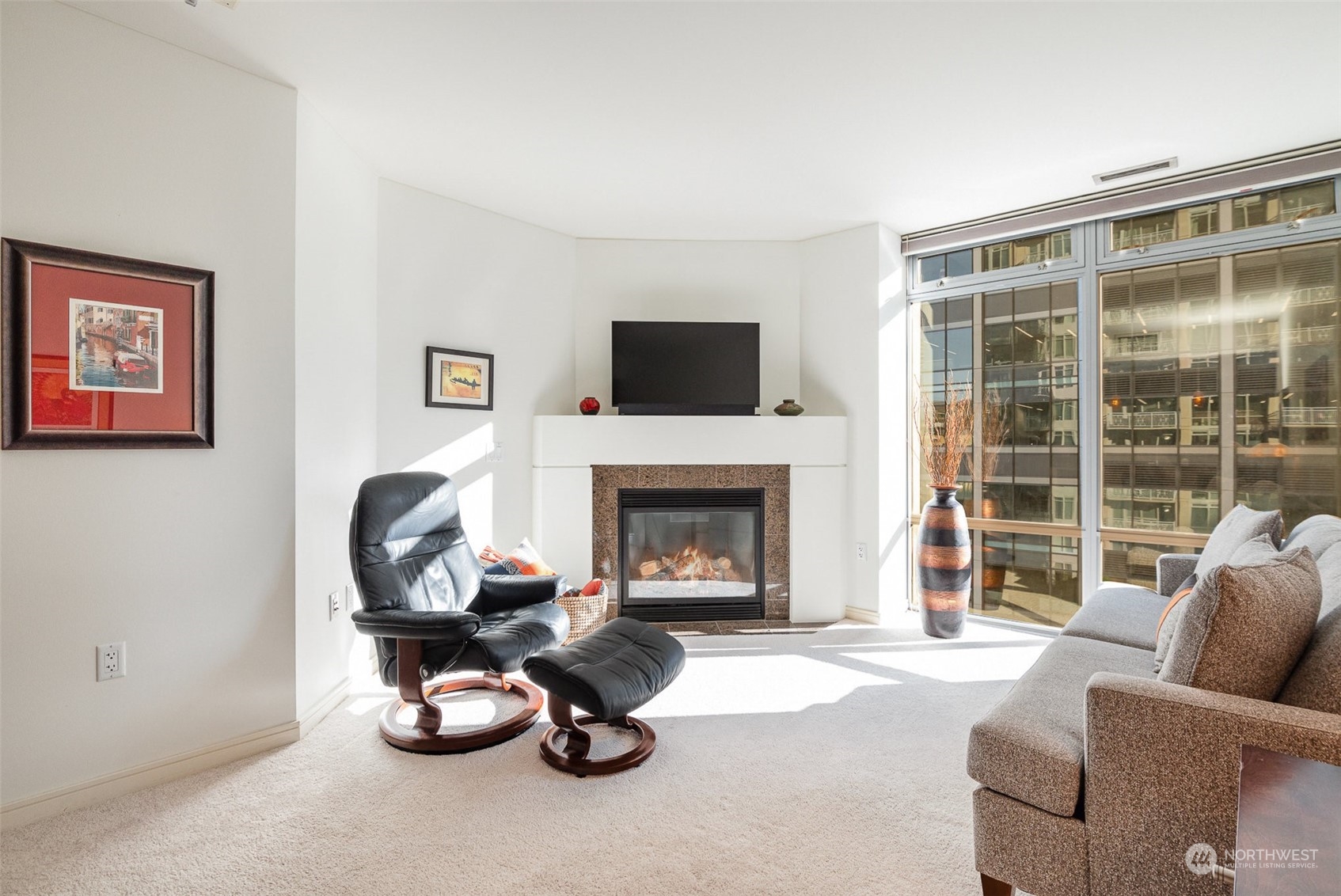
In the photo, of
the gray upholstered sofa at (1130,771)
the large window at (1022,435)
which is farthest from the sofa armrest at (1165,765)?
the large window at (1022,435)

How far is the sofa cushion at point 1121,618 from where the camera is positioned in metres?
2.42

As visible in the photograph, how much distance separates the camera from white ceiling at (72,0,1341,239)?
2.15m

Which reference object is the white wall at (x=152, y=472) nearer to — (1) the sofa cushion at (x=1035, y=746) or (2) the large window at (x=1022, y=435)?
(1) the sofa cushion at (x=1035, y=746)

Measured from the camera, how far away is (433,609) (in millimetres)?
2746

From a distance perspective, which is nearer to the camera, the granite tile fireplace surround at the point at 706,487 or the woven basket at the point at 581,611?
the woven basket at the point at 581,611

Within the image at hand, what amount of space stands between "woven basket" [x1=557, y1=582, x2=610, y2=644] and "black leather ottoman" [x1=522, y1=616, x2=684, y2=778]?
110 cm

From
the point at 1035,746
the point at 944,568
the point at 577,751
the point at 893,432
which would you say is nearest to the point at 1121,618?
the point at 944,568

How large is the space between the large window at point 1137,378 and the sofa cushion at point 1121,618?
934 millimetres

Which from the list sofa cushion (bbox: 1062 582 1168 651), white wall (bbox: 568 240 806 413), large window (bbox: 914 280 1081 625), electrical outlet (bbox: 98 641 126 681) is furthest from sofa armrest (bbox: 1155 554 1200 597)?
electrical outlet (bbox: 98 641 126 681)

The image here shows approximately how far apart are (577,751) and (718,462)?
2.26 m

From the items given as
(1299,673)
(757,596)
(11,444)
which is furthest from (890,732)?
(11,444)

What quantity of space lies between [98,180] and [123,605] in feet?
4.68

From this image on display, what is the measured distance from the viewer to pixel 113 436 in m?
2.15

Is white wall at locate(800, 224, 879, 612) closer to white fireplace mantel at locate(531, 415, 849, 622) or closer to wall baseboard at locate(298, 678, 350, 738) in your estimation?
white fireplace mantel at locate(531, 415, 849, 622)
